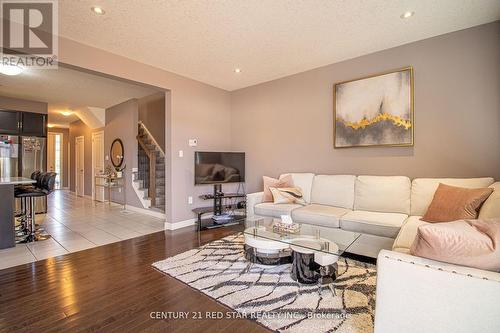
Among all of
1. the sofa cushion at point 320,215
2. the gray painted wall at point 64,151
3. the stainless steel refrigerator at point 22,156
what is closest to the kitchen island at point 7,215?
the stainless steel refrigerator at point 22,156

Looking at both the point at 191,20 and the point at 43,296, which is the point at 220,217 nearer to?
the point at 43,296

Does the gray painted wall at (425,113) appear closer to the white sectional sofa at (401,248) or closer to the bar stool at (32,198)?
the white sectional sofa at (401,248)

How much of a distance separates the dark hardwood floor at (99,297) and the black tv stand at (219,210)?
1212 millimetres

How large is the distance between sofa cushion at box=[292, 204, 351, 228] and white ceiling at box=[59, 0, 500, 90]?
2216 millimetres

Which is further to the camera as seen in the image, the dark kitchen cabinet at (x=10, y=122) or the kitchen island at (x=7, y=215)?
the dark kitchen cabinet at (x=10, y=122)

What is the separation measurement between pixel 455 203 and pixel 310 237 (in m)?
1.46

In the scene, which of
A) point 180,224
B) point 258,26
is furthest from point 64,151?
point 258,26

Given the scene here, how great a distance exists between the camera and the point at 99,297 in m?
2.02

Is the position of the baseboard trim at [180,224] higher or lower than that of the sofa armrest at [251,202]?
lower

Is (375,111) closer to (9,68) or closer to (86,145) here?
(9,68)

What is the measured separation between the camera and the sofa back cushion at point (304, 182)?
3.77 m

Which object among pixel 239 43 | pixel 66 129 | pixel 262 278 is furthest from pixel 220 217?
pixel 66 129

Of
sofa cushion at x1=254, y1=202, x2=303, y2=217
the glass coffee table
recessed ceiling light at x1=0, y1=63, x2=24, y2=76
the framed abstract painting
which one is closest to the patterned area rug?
the glass coffee table

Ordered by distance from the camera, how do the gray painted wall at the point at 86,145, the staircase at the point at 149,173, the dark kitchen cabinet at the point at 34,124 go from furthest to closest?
the gray painted wall at the point at 86,145
the dark kitchen cabinet at the point at 34,124
the staircase at the point at 149,173
